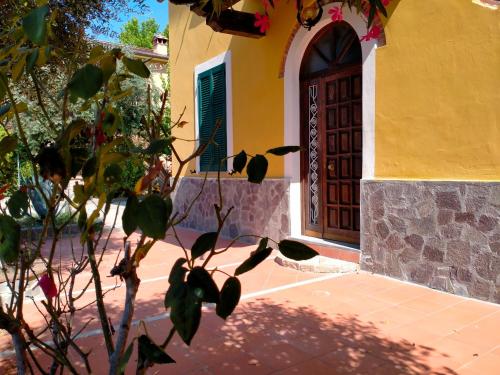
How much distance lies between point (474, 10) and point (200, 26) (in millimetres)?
5584

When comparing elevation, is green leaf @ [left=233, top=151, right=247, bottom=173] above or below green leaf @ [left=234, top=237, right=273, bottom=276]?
above

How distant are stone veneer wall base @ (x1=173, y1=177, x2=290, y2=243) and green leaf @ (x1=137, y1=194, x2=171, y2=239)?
5483 mm

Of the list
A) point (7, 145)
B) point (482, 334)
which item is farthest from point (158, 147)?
point (482, 334)

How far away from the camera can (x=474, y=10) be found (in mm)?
4031

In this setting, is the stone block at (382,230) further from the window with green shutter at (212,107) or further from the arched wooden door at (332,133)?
the window with green shutter at (212,107)

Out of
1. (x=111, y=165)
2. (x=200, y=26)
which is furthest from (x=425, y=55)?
(x=200, y=26)

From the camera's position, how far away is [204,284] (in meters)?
0.89

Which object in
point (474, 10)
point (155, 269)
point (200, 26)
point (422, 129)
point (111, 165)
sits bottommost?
point (155, 269)

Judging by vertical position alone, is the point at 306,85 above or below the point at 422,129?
above

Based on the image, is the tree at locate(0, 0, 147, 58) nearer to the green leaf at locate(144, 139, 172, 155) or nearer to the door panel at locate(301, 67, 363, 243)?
the door panel at locate(301, 67, 363, 243)

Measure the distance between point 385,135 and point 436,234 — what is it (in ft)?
4.05

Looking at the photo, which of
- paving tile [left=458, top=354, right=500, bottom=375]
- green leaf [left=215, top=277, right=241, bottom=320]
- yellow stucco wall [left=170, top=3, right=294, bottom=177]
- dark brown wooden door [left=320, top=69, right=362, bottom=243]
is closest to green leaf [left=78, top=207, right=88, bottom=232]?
green leaf [left=215, top=277, right=241, bottom=320]

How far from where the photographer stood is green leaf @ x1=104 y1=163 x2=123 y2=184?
42.7 inches

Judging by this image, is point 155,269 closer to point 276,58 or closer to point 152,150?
point 276,58
